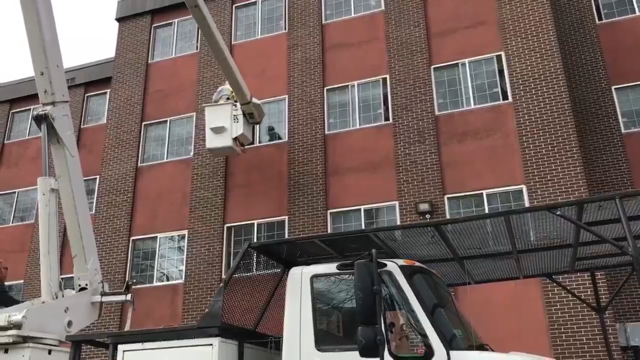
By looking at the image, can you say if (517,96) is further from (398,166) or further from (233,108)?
(233,108)

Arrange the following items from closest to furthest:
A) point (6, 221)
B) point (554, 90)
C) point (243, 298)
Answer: point (243, 298) → point (554, 90) → point (6, 221)

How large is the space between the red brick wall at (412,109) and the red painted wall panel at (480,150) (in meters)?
0.28

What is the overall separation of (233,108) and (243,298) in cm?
739

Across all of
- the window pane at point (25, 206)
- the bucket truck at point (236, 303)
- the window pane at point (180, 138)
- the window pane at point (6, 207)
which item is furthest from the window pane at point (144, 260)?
the bucket truck at point (236, 303)

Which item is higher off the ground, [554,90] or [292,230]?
[554,90]

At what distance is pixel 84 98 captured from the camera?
59.0 feet

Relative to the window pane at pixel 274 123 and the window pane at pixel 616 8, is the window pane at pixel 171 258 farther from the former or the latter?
the window pane at pixel 616 8

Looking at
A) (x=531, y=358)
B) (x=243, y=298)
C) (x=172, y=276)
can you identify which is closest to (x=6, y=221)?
(x=172, y=276)

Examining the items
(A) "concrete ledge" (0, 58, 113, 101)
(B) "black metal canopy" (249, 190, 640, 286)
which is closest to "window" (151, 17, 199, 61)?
(A) "concrete ledge" (0, 58, 113, 101)

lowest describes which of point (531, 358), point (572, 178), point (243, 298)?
point (531, 358)

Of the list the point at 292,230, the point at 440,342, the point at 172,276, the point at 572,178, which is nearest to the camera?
the point at 440,342

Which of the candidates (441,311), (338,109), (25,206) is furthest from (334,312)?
(25,206)

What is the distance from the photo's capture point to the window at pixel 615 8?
13344 mm

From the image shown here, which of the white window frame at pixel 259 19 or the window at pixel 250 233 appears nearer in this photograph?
the window at pixel 250 233
